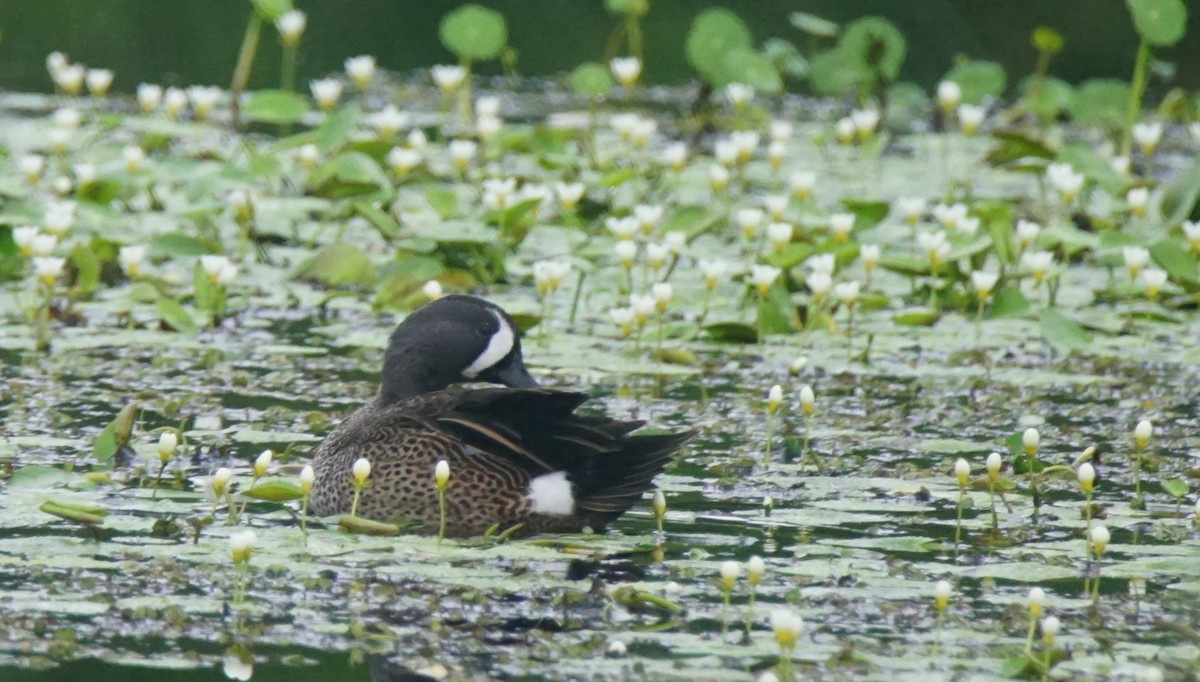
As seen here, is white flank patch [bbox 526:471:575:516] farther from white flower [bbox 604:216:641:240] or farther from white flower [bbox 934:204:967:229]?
white flower [bbox 934:204:967:229]

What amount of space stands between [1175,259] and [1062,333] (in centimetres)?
100

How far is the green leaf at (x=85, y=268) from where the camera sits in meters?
8.09

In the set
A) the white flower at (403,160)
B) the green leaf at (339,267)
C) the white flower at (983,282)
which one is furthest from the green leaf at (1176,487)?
the white flower at (403,160)

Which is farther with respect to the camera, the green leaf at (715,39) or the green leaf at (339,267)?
the green leaf at (715,39)

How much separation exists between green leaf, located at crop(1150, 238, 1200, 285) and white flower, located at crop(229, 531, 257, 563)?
475 centimetres

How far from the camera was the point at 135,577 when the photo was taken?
470cm

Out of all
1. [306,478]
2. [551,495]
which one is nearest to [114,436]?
[306,478]

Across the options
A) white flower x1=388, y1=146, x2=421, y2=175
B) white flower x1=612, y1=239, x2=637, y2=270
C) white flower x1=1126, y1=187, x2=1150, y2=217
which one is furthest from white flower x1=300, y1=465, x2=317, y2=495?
white flower x1=1126, y1=187, x2=1150, y2=217

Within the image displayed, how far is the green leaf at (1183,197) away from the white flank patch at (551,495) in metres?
4.42

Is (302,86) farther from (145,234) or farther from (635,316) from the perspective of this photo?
(635,316)

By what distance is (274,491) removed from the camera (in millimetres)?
5352

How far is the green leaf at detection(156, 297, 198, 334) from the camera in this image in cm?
776

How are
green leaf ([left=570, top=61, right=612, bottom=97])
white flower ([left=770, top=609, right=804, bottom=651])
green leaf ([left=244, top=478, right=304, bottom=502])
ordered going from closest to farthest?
1. white flower ([left=770, top=609, right=804, bottom=651])
2. green leaf ([left=244, top=478, right=304, bottom=502])
3. green leaf ([left=570, top=61, right=612, bottom=97])

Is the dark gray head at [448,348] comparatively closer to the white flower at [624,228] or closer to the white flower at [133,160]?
the white flower at [624,228]
